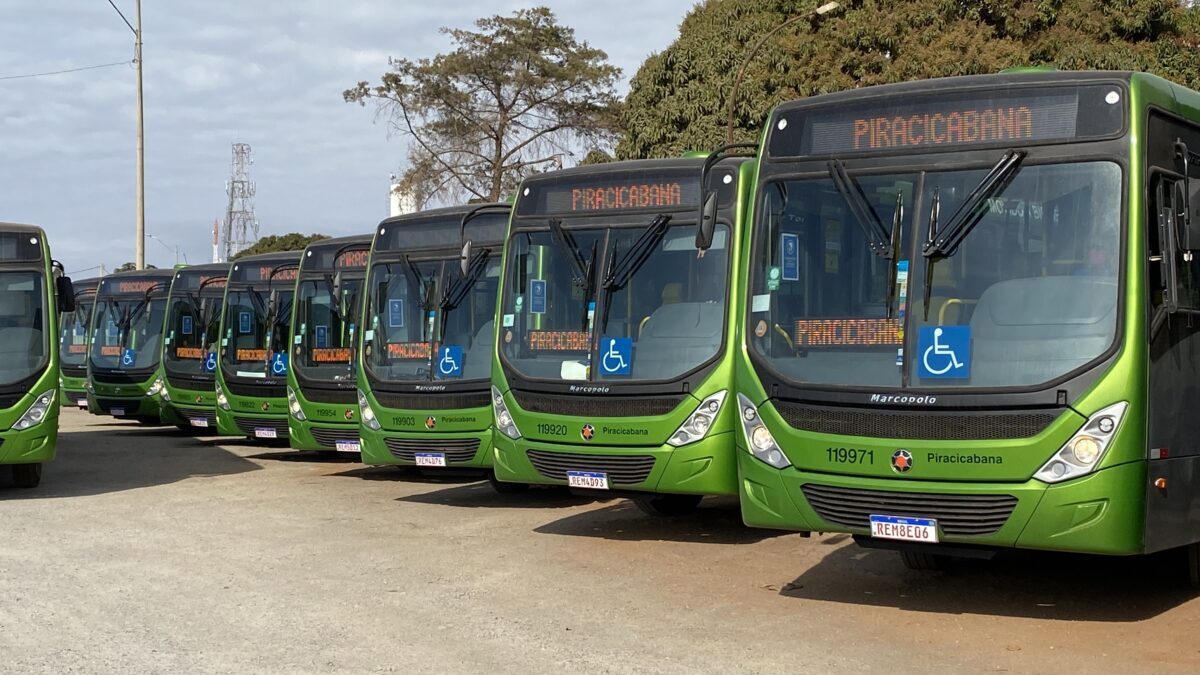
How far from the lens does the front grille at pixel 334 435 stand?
1802cm

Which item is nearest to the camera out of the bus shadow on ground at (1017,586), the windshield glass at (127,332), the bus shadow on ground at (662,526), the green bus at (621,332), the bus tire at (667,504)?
the bus shadow on ground at (1017,586)

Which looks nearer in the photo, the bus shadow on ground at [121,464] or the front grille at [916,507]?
the front grille at [916,507]

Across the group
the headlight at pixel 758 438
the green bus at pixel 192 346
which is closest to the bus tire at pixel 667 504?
the headlight at pixel 758 438

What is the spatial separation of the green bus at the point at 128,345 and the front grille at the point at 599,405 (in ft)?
51.9

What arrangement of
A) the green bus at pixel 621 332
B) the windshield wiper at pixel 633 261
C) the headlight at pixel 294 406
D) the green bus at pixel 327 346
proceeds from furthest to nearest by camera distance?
the headlight at pixel 294 406, the green bus at pixel 327 346, the windshield wiper at pixel 633 261, the green bus at pixel 621 332

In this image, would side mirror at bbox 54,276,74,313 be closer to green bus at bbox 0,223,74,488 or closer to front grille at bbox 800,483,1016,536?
green bus at bbox 0,223,74,488

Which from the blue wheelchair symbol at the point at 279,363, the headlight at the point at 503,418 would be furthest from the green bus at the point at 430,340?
the blue wheelchair symbol at the point at 279,363

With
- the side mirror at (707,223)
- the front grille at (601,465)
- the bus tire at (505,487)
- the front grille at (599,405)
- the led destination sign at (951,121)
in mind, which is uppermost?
the led destination sign at (951,121)

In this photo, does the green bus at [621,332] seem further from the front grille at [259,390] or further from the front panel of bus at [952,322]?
the front grille at [259,390]

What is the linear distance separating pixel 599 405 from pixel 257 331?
11.6 meters

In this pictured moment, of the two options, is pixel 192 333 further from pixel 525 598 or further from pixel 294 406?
pixel 525 598

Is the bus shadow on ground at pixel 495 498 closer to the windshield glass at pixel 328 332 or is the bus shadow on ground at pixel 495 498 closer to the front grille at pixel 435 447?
the front grille at pixel 435 447

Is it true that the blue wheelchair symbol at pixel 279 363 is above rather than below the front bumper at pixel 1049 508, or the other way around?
above

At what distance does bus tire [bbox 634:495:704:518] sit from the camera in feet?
43.4
